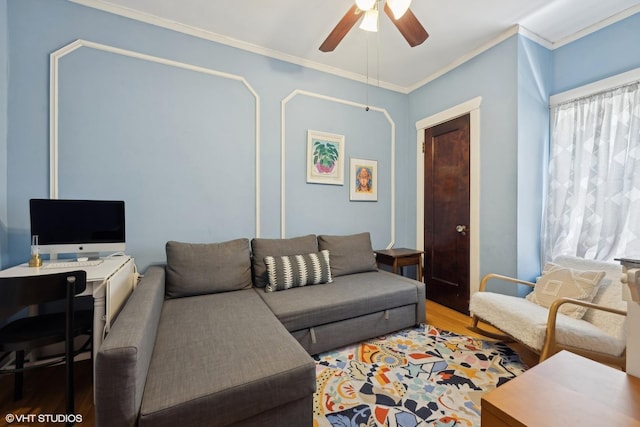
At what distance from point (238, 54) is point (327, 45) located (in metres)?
1.08

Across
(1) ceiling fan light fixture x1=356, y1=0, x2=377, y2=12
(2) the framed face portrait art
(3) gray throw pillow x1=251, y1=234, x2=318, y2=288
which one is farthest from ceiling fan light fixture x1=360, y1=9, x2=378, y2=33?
(3) gray throw pillow x1=251, y1=234, x2=318, y2=288

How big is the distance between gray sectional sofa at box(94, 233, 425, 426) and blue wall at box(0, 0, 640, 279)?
40cm

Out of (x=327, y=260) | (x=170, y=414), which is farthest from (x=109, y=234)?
(x=327, y=260)

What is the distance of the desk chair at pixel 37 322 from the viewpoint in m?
1.17

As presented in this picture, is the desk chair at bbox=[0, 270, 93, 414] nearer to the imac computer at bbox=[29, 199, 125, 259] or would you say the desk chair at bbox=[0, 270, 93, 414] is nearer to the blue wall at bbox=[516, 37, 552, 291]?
the imac computer at bbox=[29, 199, 125, 259]

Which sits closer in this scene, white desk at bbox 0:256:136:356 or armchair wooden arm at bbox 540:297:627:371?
white desk at bbox 0:256:136:356

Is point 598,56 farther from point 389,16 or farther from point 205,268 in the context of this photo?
point 205,268

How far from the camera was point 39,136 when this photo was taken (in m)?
1.92

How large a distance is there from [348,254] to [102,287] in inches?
79.7

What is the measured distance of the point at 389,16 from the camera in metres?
1.67

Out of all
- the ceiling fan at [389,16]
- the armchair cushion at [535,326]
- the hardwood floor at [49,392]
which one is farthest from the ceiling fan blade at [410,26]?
the hardwood floor at [49,392]

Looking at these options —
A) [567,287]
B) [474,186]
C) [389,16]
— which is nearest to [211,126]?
[389,16]

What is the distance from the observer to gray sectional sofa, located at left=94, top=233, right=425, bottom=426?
38.7 inches

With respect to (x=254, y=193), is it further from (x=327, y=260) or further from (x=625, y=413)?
(x=625, y=413)
